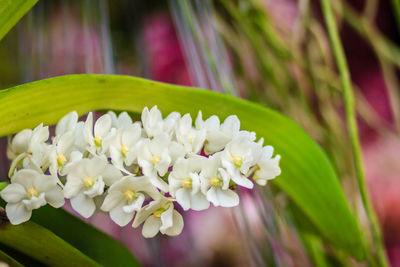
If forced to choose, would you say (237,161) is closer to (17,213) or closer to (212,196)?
(212,196)

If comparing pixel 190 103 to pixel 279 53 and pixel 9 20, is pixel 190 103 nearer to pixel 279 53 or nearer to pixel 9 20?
pixel 9 20

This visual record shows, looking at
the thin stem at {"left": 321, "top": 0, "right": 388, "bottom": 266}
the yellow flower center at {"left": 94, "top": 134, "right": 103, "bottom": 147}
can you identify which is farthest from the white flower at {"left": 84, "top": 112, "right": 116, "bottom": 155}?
the thin stem at {"left": 321, "top": 0, "right": 388, "bottom": 266}

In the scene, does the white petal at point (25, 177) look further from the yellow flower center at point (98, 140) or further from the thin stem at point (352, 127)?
the thin stem at point (352, 127)

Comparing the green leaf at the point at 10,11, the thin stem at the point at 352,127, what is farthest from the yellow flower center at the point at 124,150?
the thin stem at the point at 352,127

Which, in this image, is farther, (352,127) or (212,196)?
(352,127)

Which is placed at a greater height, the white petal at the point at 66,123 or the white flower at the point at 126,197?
the white petal at the point at 66,123

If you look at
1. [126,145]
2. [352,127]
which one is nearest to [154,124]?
[126,145]

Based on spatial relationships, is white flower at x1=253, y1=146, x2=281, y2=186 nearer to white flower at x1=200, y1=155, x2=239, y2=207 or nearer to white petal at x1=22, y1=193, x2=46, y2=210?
white flower at x1=200, y1=155, x2=239, y2=207
